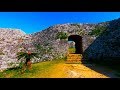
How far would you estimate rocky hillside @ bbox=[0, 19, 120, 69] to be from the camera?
20.3 meters

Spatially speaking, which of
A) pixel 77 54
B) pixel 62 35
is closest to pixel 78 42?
pixel 62 35

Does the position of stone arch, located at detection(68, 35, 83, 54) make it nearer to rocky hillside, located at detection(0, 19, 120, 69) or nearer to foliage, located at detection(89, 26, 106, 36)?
rocky hillside, located at detection(0, 19, 120, 69)

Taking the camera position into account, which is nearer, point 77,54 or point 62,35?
point 77,54

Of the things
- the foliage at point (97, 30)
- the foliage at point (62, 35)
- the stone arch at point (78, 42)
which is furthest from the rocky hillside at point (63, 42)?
the stone arch at point (78, 42)

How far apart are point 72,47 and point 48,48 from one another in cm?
750

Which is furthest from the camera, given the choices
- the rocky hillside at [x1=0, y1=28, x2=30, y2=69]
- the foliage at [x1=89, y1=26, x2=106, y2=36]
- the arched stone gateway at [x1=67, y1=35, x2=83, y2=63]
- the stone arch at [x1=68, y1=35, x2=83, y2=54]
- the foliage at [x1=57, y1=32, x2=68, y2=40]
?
the stone arch at [x1=68, y1=35, x2=83, y2=54]

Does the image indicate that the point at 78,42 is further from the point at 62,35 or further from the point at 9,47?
the point at 9,47

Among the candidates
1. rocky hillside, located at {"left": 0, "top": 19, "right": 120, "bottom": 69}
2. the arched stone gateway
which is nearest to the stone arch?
the arched stone gateway

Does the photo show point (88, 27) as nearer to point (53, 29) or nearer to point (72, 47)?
point (53, 29)

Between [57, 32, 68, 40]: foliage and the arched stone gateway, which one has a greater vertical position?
[57, 32, 68, 40]: foliage

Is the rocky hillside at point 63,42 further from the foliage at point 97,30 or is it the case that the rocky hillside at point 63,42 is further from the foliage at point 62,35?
the foliage at point 62,35

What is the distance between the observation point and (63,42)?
2231 cm
